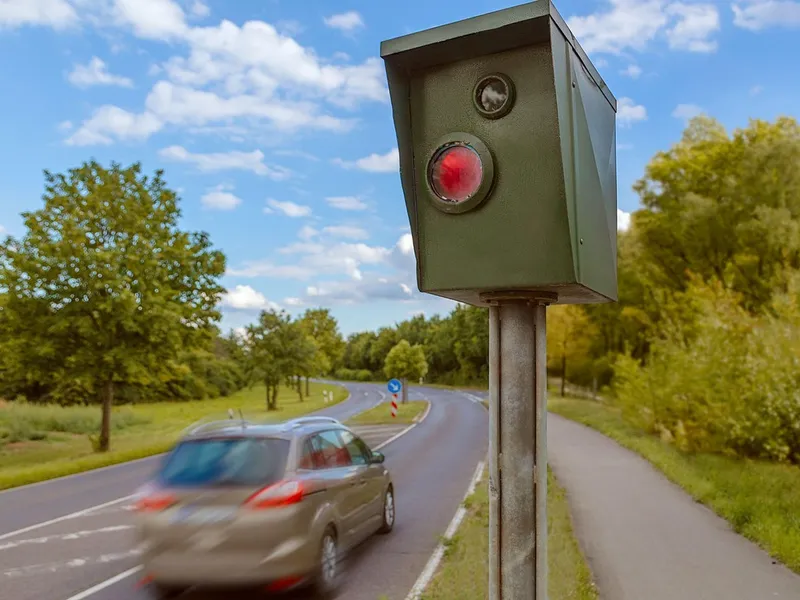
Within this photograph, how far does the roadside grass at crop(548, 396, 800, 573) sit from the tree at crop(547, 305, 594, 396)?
2166 cm

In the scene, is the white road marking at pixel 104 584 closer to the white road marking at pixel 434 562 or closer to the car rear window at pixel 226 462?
the car rear window at pixel 226 462

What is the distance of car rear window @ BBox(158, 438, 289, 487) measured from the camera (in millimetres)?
6383

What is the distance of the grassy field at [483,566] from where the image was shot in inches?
245

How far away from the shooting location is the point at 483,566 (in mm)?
7172

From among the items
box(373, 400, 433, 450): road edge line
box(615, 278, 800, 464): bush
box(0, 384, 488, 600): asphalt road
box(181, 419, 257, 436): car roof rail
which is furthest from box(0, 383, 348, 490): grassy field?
box(615, 278, 800, 464): bush

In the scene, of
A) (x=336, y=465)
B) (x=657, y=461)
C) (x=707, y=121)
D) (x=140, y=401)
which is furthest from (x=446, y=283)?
(x=140, y=401)

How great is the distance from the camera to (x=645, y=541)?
320 inches

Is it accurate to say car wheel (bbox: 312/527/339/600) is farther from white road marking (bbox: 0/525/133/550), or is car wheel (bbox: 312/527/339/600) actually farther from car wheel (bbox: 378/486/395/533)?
white road marking (bbox: 0/525/133/550)

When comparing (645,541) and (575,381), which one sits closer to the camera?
(645,541)

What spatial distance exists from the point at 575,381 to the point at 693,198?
85.8 feet

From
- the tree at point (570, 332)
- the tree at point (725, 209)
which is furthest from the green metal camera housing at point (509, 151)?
the tree at point (570, 332)

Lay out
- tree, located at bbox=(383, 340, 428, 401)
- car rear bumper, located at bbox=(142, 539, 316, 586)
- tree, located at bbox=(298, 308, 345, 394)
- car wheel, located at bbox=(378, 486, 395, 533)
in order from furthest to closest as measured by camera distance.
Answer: tree, located at bbox=(298, 308, 345, 394) → tree, located at bbox=(383, 340, 428, 401) → car wheel, located at bbox=(378, 486, 395, 533) → car rear bumper, located at bbox=(142, 539, 316, 586)

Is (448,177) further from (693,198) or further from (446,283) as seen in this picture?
(693,198)

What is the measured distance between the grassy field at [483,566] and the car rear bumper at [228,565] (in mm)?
1227
